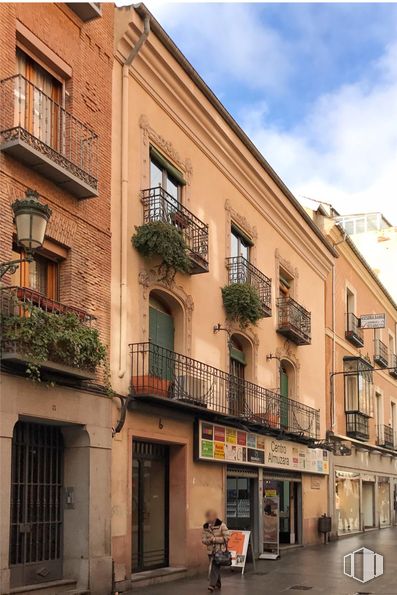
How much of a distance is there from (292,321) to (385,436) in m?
14.8

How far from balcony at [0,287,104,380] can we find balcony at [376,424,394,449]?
2426cm

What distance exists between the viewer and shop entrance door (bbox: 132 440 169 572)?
15.0 m

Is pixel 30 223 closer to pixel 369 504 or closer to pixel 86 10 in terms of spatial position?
pixel 86 10

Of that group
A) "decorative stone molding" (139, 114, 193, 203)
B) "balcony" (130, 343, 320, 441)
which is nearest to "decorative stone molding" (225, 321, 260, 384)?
"balcony" (130, 343, 320, 441)

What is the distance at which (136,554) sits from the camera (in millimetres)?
14828

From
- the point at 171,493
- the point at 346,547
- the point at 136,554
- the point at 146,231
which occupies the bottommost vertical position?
the point at 346,547

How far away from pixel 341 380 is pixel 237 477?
10941mm

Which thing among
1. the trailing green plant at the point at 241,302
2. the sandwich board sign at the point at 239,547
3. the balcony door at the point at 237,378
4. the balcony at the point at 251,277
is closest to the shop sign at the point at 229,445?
the balcony door at the point at 237,378

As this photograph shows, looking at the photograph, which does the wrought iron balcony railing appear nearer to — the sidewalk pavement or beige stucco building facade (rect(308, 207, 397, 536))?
beige stucco building facade (rect(308, 207, 397, 536))

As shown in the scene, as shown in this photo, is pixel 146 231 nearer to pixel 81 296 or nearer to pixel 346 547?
pixel 81 296

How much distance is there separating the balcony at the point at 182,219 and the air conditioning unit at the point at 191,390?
236cm

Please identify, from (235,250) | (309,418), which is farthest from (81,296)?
(309,418)

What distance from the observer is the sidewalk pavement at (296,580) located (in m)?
14.0

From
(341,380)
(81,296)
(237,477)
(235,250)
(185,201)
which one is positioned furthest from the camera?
(341,380)
